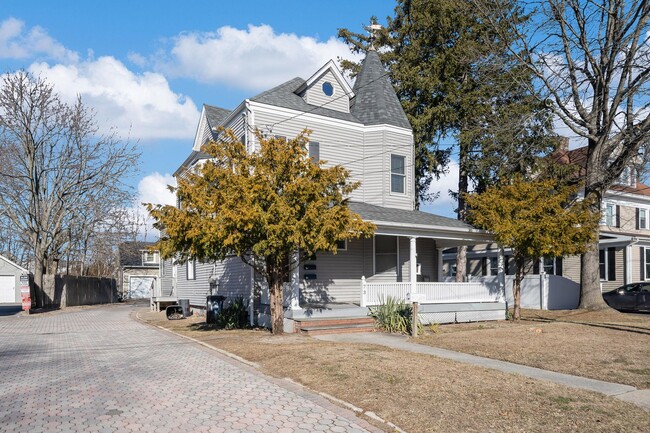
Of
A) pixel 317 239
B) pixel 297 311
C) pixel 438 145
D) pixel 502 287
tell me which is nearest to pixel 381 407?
pixel 317 239

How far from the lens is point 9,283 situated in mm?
42469

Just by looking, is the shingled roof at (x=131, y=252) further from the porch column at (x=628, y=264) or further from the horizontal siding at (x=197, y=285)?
the porch column at (x=628, y=264)

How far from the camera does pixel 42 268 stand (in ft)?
105

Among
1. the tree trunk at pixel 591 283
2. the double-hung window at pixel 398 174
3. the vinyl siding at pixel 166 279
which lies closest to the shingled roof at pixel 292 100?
the double-hung window at pixel 398 174

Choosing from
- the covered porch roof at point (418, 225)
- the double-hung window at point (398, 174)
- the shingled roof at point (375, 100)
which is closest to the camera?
the covered porch roof at point (418, 225)

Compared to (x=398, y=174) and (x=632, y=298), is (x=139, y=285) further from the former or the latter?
(x=632, y=298)

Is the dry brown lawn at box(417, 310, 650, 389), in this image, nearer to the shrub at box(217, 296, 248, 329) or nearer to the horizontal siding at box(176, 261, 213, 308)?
the shrub at box(217, 296, 248, 329)

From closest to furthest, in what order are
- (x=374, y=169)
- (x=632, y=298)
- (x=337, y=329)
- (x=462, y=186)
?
(x=337, y=329), (x=374, y=169), (x=632, y=298), (x=462, y=186)

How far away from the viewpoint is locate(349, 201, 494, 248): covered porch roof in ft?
56.2

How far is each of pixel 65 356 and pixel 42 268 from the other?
74.9 ft

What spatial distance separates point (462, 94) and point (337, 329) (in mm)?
15876

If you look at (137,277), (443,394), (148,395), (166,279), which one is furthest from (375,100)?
(137,277)

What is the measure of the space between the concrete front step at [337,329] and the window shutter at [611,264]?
18088mm

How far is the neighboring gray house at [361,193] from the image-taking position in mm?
18141
